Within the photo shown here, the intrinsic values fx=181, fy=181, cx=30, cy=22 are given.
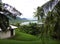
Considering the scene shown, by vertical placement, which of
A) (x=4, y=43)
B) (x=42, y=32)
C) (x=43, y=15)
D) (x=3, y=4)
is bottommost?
(x=4, y=43)

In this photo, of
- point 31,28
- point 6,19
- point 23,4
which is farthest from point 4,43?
point 31,28

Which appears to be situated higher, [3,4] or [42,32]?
[3,4]

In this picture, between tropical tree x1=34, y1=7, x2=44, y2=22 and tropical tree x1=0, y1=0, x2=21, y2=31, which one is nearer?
tropical tree x1=34, y1=7, x2=44, y2=22

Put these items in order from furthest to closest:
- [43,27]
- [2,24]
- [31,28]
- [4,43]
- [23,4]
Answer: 1. [31,28]
2. [23,4]
3. [4,43]
4. [2,24]
5. [43,27]

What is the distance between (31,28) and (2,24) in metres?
8.38

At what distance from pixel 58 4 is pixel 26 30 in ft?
35.3

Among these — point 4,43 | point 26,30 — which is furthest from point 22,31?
point 4,43

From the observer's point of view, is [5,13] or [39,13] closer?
[39,13]

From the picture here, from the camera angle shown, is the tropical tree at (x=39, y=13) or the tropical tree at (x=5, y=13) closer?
the tropical tree at (x=39, y=13)

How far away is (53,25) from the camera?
6.89 metres

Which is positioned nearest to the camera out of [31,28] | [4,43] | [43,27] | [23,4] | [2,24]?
[43,27]

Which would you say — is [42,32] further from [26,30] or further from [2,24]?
[26,30]

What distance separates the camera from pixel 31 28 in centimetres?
1717

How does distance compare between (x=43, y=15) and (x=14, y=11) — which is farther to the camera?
(x=14, y=11)
